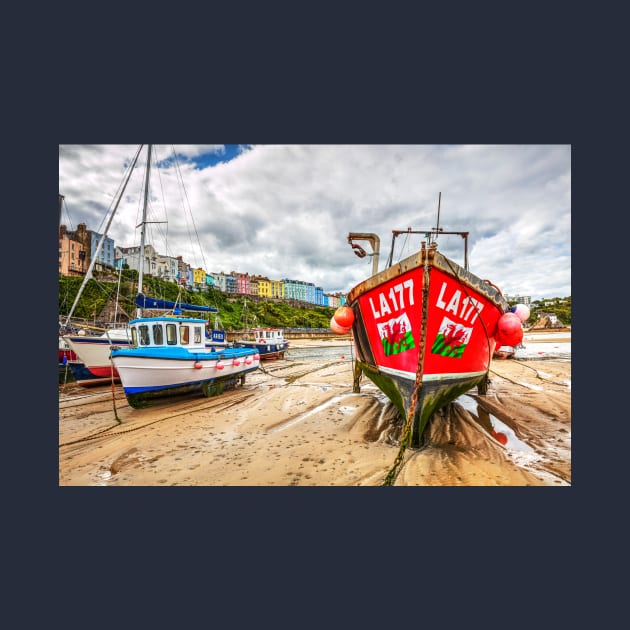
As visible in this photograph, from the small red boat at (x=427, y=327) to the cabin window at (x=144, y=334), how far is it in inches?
259

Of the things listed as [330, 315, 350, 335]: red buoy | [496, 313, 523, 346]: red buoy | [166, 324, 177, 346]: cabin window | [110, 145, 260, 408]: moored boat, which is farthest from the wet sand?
[330, 315, 350, 335]: red buoy

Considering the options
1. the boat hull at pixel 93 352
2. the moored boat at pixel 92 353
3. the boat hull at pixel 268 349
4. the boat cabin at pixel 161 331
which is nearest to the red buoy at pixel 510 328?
the boat cabin at pixel 161 331

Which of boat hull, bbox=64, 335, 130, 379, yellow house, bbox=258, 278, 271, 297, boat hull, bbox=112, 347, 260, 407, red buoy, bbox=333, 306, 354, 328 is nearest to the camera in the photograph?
red buoy, bbox=333, 306, 354, 328

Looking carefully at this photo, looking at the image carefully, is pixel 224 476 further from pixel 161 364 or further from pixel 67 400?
pixel 67 400

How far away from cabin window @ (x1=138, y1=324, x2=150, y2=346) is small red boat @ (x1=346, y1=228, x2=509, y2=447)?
6.58 m

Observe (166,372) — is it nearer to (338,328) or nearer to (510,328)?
(338,328)

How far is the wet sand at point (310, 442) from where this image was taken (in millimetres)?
3818

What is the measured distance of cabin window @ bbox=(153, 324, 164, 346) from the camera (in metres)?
8.20

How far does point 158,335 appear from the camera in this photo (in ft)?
27.0

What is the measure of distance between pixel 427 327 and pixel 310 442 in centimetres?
276

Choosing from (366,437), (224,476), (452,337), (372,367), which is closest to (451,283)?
(452,337)

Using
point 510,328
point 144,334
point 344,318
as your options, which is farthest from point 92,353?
point 510,328

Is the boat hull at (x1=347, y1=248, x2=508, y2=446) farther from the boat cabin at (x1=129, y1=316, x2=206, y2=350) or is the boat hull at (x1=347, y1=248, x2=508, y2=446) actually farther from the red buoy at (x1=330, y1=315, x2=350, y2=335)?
the boat cabin at (x1=129, y1=316, x2=206, y2=350)

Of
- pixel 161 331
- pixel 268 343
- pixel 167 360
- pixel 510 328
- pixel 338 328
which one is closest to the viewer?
pixel 510 328
